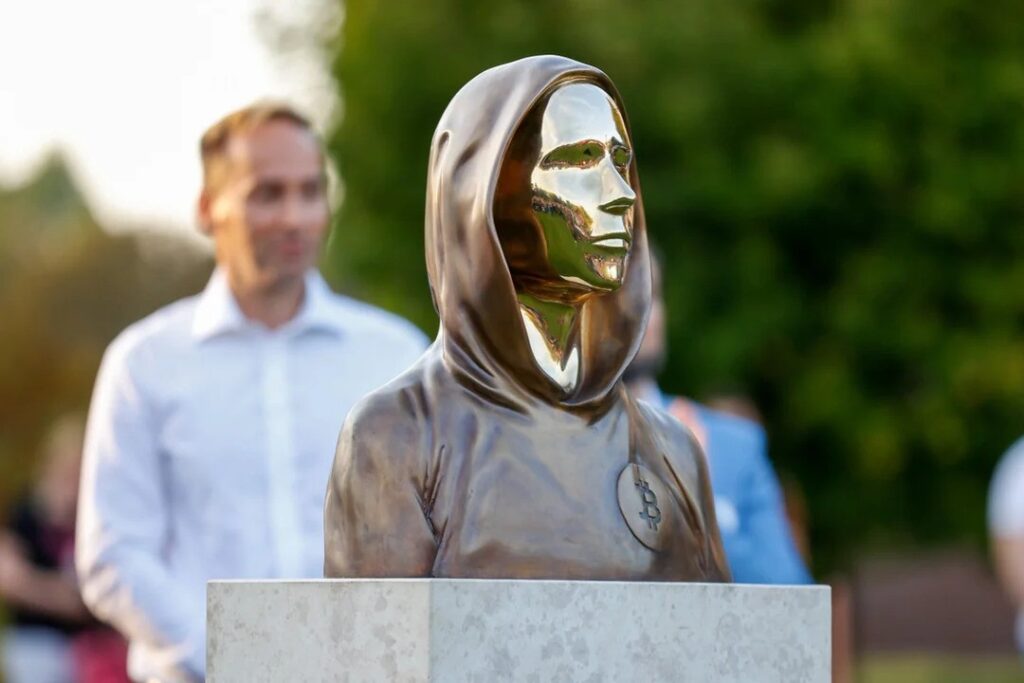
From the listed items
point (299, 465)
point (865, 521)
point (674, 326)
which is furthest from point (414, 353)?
point (865, 521)

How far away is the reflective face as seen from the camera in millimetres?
4090

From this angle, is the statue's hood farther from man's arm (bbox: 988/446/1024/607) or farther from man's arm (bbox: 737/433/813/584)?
man's arm (bbox: 988/446/1024/607)

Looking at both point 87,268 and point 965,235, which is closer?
point 965,235

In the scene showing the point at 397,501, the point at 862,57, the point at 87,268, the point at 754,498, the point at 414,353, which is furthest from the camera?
the point at 87,268

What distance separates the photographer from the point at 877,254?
15.3 meters

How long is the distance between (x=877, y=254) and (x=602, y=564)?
1160 cm

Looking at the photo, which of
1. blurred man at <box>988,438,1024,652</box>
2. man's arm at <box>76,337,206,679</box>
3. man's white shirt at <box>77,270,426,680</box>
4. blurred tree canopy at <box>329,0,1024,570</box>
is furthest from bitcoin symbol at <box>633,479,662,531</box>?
→ blurred tree canopy at <box>329,0,1024,570</box>

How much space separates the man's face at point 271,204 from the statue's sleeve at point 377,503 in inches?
62.8

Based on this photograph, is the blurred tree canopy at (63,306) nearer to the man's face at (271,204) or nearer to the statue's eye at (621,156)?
the man's face at (271,204)

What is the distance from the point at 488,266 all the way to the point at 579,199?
0.74 feet

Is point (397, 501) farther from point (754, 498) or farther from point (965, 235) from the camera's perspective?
point (965, 235)

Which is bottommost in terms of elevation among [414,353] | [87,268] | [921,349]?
[87,268]

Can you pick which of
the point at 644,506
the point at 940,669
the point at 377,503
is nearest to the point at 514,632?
the point at 377,503

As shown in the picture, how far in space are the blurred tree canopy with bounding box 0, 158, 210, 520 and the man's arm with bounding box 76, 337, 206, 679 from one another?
3694 centimetres
